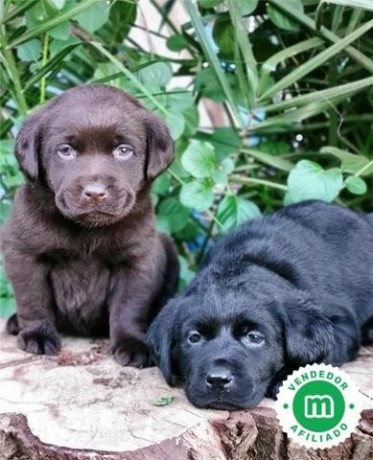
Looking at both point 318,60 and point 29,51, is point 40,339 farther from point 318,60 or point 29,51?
point 318,60

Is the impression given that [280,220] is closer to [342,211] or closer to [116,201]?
[342,211]

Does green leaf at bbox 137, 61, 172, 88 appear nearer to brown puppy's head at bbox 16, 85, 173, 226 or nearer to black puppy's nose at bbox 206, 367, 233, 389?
brown puppy's head at bbox 16, 85, 173, 226

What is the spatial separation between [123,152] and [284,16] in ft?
3.65

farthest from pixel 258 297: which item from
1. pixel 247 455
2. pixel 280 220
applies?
pixel 280 220

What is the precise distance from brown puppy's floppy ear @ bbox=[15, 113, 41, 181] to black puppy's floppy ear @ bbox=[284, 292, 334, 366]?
1.00 m

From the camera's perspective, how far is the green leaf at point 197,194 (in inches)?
167

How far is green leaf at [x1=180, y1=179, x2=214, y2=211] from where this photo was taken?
424cm

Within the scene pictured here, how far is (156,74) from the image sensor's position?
4457mm

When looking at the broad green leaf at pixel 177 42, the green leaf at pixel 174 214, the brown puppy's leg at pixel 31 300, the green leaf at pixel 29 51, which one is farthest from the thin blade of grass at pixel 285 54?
the brown puppy's leg at pixel 31 300

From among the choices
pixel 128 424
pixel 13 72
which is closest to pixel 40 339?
pixel 128 424

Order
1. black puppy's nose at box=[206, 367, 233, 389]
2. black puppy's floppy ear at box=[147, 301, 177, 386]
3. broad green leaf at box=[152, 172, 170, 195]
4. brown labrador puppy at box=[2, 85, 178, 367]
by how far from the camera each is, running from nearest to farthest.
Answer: black puppy's nose at box=[206, 367, 233, 389] < black puppy's floppy ear at box=[147, 301, 177, 386] < brown labrador puppy at box=[2, 85, 178, 367] < broad green leaf at box=[152, 172, 170, 195]

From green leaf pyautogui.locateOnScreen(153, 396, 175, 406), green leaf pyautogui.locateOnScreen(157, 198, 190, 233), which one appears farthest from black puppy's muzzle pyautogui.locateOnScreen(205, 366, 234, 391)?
green leaf pyautogui.locateOnScreen(157, 198, 190, 233)

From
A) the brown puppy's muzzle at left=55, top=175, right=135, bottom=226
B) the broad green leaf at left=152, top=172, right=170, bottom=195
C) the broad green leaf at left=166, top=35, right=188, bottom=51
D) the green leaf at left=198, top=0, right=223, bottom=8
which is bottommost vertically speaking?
the broad green leaf at left=152, top=172, right=170, bottom=195

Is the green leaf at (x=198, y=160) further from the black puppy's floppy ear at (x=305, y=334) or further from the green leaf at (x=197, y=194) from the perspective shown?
the black puppy's floppy ear at (x=305, y=334)
